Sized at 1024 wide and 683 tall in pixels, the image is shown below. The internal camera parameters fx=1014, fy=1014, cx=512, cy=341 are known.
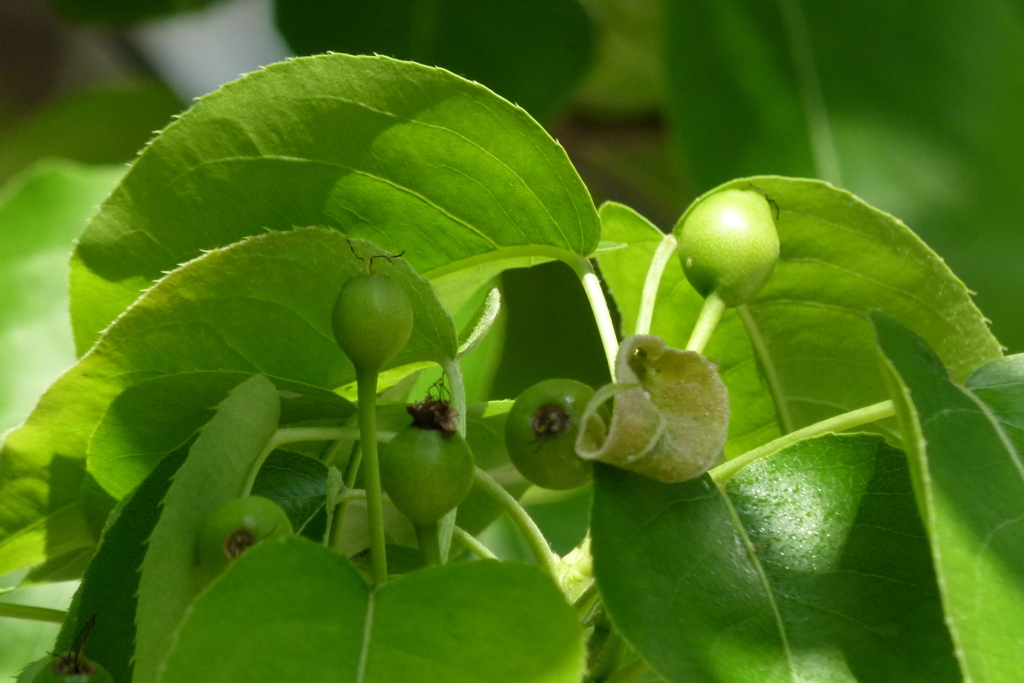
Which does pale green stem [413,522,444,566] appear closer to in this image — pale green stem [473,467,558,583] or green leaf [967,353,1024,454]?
pale green stem [473,467,558,583]

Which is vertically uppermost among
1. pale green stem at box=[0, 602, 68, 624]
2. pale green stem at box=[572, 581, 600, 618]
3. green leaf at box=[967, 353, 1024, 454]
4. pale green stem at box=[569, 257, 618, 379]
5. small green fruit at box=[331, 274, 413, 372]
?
small green fruit at box=[331, 274, 413, 372]

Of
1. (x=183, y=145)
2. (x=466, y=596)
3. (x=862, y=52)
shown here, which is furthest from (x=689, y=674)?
(x=862, y=52)

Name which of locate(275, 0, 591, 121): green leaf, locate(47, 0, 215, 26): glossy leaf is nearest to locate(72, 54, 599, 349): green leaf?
locate(275, 0, 591, 121): green leaf

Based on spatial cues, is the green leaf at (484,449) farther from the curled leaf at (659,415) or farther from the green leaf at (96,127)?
the green leaf at (96,127)

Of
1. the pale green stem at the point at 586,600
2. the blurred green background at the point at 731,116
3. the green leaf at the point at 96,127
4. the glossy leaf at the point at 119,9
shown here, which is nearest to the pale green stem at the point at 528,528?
the pale green stem at the point at 586,600

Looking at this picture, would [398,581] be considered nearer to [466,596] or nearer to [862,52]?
[466,596]

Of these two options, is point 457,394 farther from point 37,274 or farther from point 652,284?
point 37,274

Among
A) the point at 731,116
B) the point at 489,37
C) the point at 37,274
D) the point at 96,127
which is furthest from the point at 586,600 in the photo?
the point at 96,127
